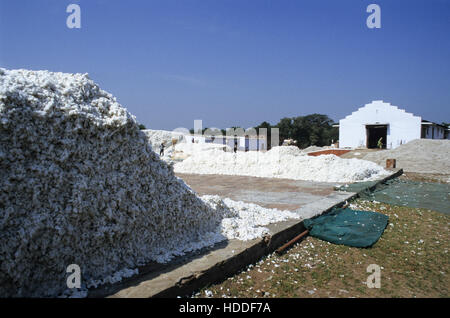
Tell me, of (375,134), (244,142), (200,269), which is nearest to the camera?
(200,269)

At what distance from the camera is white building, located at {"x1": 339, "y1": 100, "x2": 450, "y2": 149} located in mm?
23531

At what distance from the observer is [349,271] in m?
2.58

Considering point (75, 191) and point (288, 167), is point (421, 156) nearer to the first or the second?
point (288, 167)

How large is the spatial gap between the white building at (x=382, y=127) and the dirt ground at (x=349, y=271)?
76.7ft

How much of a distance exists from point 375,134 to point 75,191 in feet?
93.4

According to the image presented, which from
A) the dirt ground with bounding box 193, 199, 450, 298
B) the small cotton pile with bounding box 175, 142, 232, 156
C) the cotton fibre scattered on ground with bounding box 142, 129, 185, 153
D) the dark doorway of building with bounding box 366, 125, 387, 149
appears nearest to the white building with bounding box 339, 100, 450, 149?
the dark doorway of building with bounding box 366, 125, 387, 149

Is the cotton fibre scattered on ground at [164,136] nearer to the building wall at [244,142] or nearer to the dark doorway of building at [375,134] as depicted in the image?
the building wall at [244,142]

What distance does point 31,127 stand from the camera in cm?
179

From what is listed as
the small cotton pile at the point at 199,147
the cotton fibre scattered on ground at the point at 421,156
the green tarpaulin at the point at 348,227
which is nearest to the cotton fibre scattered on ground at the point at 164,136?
the small cotton pile at the point at 199,147

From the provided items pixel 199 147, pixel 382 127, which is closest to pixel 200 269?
pixel 199 147

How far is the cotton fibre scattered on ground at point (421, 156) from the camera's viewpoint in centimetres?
1227

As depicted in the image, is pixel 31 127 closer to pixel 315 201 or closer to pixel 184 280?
pixel 184 280
